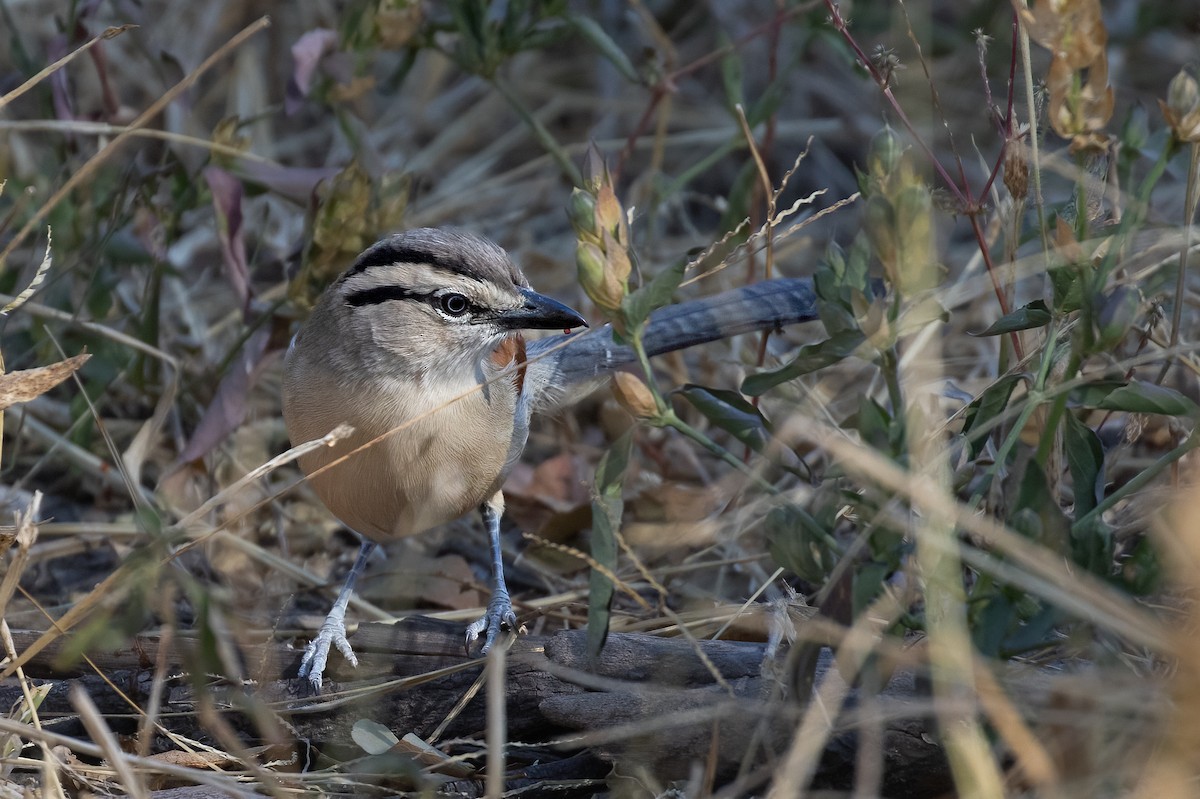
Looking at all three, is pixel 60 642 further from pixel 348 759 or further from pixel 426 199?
pixel 426 199

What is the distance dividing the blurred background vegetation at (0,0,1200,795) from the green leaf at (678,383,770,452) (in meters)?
0.01

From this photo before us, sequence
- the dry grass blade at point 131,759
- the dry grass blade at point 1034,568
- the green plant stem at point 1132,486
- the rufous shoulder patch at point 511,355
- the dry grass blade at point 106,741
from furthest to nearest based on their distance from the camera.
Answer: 1. the rufous shoulder patch at point 511,355
2. the green plant stem at point 1132,486
3. the dry grass blade at point 131,759
4. the dry grass blade at point 106,741
5. the dry grass blade at point 1034,568

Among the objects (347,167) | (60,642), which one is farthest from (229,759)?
(347,167)

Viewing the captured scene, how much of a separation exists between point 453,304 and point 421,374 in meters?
0.27

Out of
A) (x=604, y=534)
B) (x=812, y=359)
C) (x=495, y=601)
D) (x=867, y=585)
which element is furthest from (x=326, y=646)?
(x=867, y=585)

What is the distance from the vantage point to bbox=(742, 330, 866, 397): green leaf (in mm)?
3256

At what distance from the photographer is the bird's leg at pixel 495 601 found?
4.24 metres

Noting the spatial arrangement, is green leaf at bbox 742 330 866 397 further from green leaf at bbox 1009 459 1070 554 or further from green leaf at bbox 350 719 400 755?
green leaf at bbox 350 719 400 755

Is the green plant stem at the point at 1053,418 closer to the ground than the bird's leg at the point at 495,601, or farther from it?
farther from it

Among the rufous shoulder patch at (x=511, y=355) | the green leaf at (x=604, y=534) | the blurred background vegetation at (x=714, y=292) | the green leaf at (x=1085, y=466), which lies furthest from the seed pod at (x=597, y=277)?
the rufous shoulder patch at (x=511, y=355)

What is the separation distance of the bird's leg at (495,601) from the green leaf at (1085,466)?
70.6 inches

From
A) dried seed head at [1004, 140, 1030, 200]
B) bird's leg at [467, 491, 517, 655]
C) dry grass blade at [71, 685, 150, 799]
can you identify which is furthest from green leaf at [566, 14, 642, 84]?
dry grass blade at [71, 685, 150, 799]

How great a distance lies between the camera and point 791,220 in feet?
22.6

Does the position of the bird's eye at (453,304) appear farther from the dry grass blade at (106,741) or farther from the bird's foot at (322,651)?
the dry grass blade at (106,741)
